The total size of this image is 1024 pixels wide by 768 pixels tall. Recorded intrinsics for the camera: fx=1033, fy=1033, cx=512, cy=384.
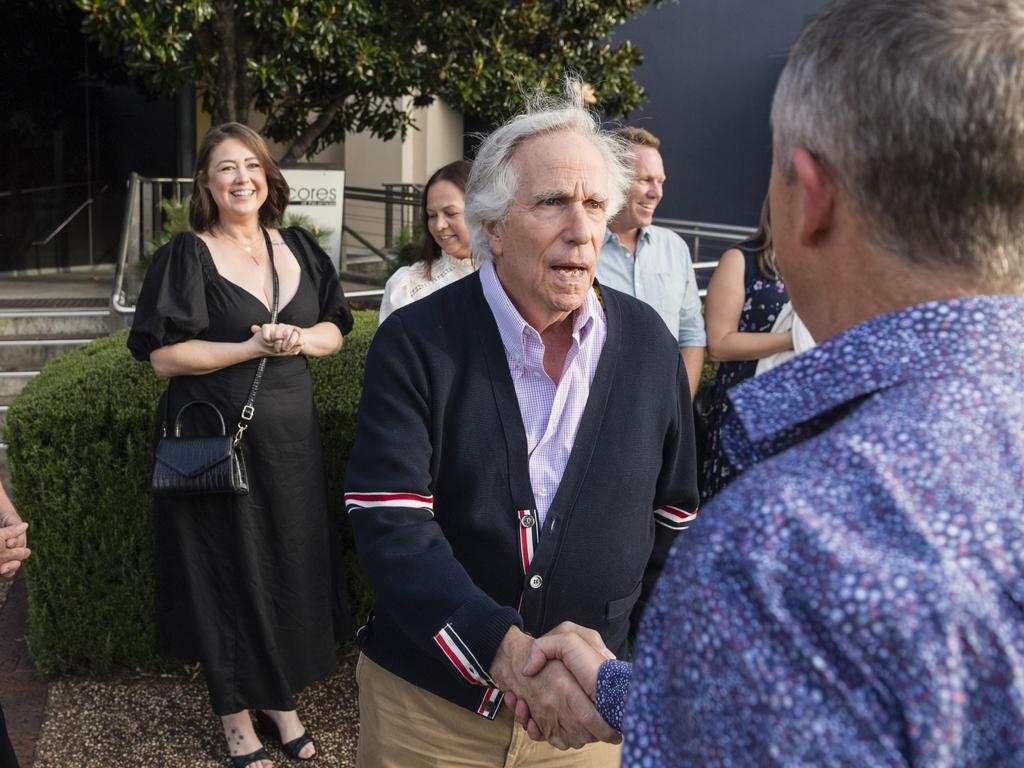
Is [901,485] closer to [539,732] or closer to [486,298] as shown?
[539,732]

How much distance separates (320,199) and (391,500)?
10171 millimetres

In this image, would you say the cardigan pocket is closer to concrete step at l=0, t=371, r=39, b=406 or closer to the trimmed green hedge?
the trimmed green hedge

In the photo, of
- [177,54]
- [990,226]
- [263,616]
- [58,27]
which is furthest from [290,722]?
[58,27]

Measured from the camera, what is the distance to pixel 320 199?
1182 cm

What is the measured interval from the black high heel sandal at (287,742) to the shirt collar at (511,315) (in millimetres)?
2502

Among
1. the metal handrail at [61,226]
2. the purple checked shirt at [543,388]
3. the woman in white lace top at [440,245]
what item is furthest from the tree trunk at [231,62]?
the purple checked shirt at [543,388]

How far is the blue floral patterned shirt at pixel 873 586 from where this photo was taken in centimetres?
88

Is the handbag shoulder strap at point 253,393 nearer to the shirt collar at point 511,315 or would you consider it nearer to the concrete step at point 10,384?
the shirt collar at point 511,315

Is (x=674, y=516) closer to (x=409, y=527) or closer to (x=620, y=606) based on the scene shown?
(x=620, y=606)

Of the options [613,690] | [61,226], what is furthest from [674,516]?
[61,226]

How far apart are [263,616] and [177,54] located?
6954mm

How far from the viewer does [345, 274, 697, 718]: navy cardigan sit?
212 centimetres

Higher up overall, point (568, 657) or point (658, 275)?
point (658, 275)

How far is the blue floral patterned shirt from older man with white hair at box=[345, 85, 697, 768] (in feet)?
3.37
